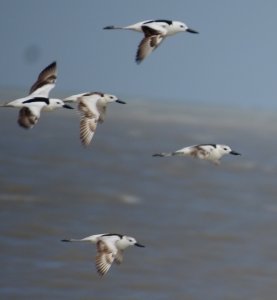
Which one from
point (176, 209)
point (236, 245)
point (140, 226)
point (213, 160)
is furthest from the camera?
point (176, 209)

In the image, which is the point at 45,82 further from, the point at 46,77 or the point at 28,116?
the point at 28,116

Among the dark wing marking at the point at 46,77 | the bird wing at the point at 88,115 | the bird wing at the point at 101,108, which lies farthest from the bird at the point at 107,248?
the dark wing marking at the point at 46,77

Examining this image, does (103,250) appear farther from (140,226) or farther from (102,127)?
(102,127)

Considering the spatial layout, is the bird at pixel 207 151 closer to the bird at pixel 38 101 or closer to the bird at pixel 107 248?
the bird at pixel 107 248

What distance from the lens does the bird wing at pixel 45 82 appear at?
96.1 feet

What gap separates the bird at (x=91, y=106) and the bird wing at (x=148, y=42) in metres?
1.29

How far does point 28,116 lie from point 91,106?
2333 mm

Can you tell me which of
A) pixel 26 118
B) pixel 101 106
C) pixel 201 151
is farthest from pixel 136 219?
pixel 26 118

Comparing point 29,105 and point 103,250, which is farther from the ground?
point 29,105

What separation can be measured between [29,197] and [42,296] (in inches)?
1280

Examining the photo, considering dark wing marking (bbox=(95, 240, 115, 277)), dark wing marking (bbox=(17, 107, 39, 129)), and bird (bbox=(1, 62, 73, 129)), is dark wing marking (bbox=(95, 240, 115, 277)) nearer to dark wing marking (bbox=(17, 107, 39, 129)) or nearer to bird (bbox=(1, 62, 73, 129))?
bird (bbox=(1, 62, 73, 129))

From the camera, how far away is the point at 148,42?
91.4ft

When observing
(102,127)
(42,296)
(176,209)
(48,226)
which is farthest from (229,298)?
(102,127)

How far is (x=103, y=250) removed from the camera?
91.1 feet
